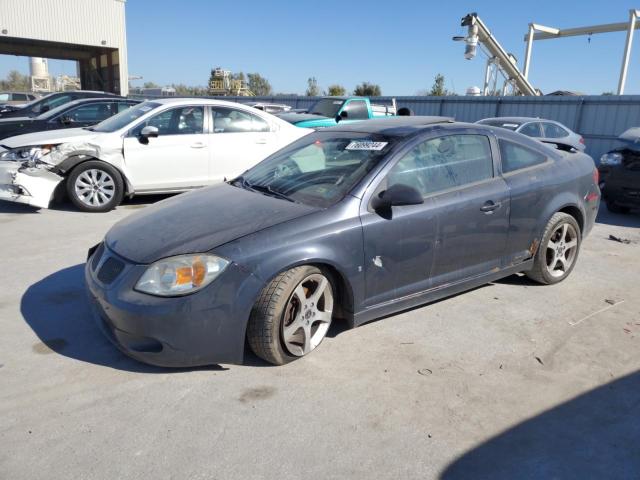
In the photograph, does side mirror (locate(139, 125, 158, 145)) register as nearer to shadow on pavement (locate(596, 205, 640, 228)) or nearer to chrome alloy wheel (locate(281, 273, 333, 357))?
chrome alloy wheel (locate(281, 273, 333, 357))

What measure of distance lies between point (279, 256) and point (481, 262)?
73.7 inches

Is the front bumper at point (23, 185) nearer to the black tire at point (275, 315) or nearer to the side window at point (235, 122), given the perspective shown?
the side window at point (235, 122)

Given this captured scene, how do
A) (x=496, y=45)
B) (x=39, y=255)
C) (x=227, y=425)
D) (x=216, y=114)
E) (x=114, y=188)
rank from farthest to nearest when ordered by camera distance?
(x=496, y=45) < (x=216, y=114) < (x=114, y=188) < (x=39, y=255) < (x=227, y=425)

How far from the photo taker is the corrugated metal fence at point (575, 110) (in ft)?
47.9

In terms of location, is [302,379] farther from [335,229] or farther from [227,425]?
[335,229]

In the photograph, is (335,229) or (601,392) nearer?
(601,392)

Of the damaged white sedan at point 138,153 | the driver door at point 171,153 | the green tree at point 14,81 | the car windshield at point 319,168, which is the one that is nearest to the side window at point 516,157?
the car windshield at point 319,168

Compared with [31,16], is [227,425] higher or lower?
lower

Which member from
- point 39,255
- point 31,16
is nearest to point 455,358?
point 39,255

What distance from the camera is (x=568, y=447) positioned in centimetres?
262

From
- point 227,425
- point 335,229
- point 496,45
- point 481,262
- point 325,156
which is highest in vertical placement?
point 496,45

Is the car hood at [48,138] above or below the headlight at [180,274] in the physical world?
above

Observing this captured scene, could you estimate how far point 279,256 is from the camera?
3123 mm

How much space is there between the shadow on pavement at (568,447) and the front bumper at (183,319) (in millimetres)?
1396
